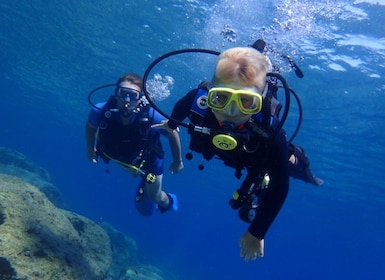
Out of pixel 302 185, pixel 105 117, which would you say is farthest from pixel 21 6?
pixel 302 185

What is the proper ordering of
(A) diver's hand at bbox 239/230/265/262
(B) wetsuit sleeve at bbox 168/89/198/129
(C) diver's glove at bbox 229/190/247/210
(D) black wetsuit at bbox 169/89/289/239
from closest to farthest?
(D) black wetsuit at bbox 169/89/289/239 < (A) diver's hand at bbox 239/230/265/262 < (C) diver's glove at bbox 229/190/247/210 < (B) wetsuit sleeve at bbox 168/89/198/129

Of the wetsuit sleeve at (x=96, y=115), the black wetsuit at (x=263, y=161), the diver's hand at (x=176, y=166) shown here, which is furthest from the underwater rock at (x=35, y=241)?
the black wetsuit at (x=263, y=161)

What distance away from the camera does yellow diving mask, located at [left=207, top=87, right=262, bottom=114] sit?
3736mm

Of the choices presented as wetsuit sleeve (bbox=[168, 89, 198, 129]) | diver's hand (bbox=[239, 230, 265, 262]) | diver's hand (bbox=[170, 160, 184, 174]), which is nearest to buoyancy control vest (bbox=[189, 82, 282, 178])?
wetsuit sleeve (bbox=[168, 89, 198, 129])

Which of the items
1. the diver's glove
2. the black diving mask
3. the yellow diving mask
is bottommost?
the black diving mask

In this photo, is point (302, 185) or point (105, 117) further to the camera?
point (302, 185)

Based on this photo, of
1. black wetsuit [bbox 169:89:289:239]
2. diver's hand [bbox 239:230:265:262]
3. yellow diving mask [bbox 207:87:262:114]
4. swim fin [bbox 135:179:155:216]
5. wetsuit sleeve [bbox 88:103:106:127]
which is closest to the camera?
yellow diving mask [bbox 207:87:262:114]

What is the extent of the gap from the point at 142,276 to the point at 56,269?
6.88 m

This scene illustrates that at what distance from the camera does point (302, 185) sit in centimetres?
3834

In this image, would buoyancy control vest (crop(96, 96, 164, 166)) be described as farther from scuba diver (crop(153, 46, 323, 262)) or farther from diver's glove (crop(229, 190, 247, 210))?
diver's glove (crop(229, 190, 247, 210))

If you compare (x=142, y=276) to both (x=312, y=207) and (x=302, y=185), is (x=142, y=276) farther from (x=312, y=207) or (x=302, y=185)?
(x=312, y=207)

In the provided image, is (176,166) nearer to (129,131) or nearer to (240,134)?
(129,131)

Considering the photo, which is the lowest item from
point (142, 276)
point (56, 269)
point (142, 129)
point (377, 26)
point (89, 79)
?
point (89, 79)

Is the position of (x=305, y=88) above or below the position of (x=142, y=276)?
above
